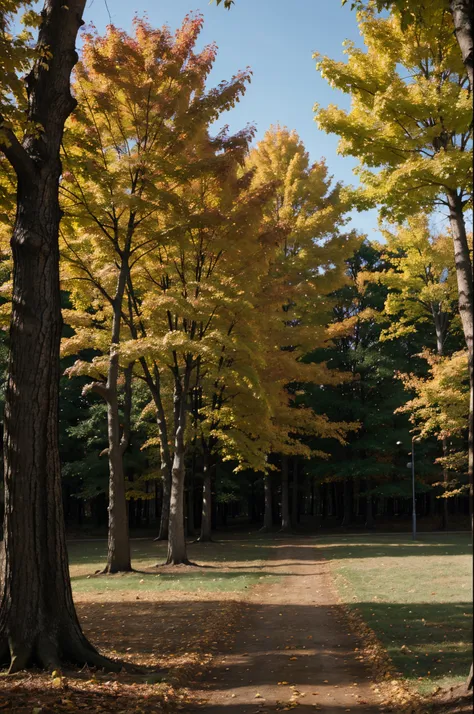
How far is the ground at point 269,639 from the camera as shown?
17.5ft

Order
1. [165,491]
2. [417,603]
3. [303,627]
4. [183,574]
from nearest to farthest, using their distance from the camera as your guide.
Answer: [303,627], [417,603], [183,574], [165,491]

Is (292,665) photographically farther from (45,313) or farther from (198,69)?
(198,69)

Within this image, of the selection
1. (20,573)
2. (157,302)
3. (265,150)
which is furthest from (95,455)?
(20,573)

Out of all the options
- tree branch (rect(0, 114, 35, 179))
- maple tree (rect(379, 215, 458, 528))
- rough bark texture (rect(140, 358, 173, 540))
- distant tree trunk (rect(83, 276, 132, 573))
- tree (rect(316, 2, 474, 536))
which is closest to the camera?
tree branch (rect(0, 114, 35, 179))

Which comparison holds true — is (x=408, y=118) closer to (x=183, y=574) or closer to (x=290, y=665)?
(x=290, y=665)

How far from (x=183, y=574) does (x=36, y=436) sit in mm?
9823

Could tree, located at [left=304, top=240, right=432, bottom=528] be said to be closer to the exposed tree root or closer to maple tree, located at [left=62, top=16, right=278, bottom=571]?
maple tree, located at [left=62, top=16, right=278, bottom=571]

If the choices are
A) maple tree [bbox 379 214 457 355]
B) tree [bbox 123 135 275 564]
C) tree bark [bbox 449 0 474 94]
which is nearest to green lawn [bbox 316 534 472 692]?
tree bark [bbox 449 0 474 94]

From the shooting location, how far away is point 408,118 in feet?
35.1

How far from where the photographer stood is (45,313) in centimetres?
657

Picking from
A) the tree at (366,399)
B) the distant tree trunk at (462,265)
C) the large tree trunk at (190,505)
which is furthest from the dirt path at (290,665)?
the tree at (366,399)

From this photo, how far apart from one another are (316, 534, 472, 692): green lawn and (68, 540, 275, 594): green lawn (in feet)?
7.37

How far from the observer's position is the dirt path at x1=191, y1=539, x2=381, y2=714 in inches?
213

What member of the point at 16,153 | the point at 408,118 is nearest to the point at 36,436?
the point at 16,153
